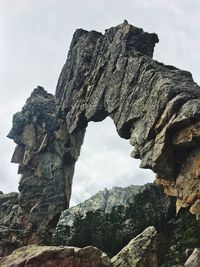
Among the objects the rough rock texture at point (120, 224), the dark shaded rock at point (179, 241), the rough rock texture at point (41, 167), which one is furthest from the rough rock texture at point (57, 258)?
the rough rock texture at point (41, 167)

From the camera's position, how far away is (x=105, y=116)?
82688 mm

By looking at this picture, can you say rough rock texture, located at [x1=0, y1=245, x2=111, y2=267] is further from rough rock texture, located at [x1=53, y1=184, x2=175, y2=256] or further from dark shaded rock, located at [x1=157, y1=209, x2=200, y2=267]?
rough rock texture, located at [x1=53, y1=184, x2=175, y2=256]

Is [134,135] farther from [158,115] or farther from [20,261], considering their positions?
[20,261]

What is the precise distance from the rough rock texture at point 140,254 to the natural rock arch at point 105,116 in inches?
567

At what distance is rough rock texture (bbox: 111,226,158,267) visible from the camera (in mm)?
39406

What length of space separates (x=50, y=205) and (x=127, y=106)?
37358 mm

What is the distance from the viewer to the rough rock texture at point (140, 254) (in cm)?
3941

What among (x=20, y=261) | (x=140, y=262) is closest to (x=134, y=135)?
(x=140, y=262)

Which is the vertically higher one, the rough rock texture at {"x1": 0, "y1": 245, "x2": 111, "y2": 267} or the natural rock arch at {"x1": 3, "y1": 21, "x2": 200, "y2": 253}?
the natural rock arch at {"x1": 3, "y1": 21, "x2": 200, "y2": 253}

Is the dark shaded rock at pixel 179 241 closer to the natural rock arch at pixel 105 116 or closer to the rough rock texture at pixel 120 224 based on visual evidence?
the natural rock arch at pixel 105 116

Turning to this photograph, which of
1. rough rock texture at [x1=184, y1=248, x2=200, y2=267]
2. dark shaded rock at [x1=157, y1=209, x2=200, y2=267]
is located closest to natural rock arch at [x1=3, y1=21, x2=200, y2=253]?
dark shaded rock at [x1=157, y1=209, x2=200, y2=267]

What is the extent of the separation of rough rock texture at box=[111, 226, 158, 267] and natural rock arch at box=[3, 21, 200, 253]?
1439 cm

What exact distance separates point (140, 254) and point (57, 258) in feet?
27.8

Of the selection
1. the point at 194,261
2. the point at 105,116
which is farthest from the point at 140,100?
the point at 194,261
